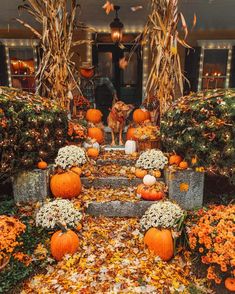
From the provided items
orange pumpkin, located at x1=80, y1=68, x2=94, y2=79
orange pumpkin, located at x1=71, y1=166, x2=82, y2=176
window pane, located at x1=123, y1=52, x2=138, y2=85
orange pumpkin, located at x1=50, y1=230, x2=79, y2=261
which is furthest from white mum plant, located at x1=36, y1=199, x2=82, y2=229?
window pane, located at x1=123, y1=52, x2=138, y2=85

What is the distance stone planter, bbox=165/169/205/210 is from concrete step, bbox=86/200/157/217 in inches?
16.5

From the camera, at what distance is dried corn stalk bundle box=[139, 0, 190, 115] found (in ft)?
15.7

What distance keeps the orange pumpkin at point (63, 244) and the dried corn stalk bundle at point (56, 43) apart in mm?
2863

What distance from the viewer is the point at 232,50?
8.81 metres

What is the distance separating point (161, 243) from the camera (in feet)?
11.0

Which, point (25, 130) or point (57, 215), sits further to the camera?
point (25, 130)

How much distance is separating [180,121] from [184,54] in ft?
18.9

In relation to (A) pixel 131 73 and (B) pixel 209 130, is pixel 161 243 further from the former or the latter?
(A) pixel 131 73

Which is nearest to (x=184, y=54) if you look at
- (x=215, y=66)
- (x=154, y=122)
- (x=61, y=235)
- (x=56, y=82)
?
(x=215, y=66)

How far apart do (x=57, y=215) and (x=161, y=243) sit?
1382 millimetres

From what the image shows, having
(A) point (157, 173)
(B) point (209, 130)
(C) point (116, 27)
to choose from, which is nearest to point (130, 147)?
(A) point (157, 173)

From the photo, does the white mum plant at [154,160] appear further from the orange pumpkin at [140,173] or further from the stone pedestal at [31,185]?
the stone pedestal at [31,185]

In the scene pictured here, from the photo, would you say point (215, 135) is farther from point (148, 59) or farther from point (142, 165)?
point (148, 59)

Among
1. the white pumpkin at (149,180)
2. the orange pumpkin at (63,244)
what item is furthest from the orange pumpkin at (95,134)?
the orange pumpkin at (63,244)
